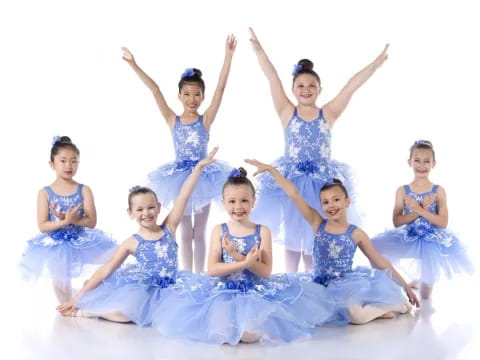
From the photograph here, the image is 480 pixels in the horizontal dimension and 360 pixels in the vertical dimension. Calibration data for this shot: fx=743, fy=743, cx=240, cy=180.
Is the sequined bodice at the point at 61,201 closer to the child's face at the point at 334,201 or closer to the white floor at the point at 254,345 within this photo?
the white floor at the point at 254,345

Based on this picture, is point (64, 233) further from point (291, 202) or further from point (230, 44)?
point (230, 44)

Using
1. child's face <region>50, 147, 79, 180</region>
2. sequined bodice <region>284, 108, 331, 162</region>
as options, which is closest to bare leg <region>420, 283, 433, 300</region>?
sequined bodice <region>284, 108, 331, 162</region>

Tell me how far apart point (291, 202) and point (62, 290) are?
1.68m

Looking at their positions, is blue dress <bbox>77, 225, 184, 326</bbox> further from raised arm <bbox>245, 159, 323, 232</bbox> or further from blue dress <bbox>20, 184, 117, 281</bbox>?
raised arm <bbox>245, 159, 323, 232</bbox>

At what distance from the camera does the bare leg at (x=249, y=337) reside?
4082mm

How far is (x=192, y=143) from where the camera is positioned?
18.0ft

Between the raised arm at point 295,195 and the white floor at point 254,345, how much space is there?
0.75m

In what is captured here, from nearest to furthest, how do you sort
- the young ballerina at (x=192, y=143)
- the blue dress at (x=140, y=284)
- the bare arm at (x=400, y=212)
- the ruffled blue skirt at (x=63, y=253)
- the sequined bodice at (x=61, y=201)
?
the blue dress at (x=140, y=284) → the ruffled blue skirt at (x=63, y=253) → the sequined bodice at (x=61, y=201) → the bare arm at (x=400, y=212) → the young ballerina at (x=192, y=143)

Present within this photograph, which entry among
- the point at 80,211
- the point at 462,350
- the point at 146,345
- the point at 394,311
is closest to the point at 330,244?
→ the point at 394,311

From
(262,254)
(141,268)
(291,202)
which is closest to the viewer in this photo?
(262,254)

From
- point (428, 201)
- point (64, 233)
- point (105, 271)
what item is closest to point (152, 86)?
point (64, 233)

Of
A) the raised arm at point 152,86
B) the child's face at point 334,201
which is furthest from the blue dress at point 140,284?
the raised arm at point 152,86

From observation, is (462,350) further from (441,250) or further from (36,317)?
(36,317)

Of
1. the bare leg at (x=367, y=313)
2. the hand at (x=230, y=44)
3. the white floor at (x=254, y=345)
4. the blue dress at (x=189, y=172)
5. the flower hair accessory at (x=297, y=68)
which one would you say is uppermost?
the hand at (x=230, y=44)
